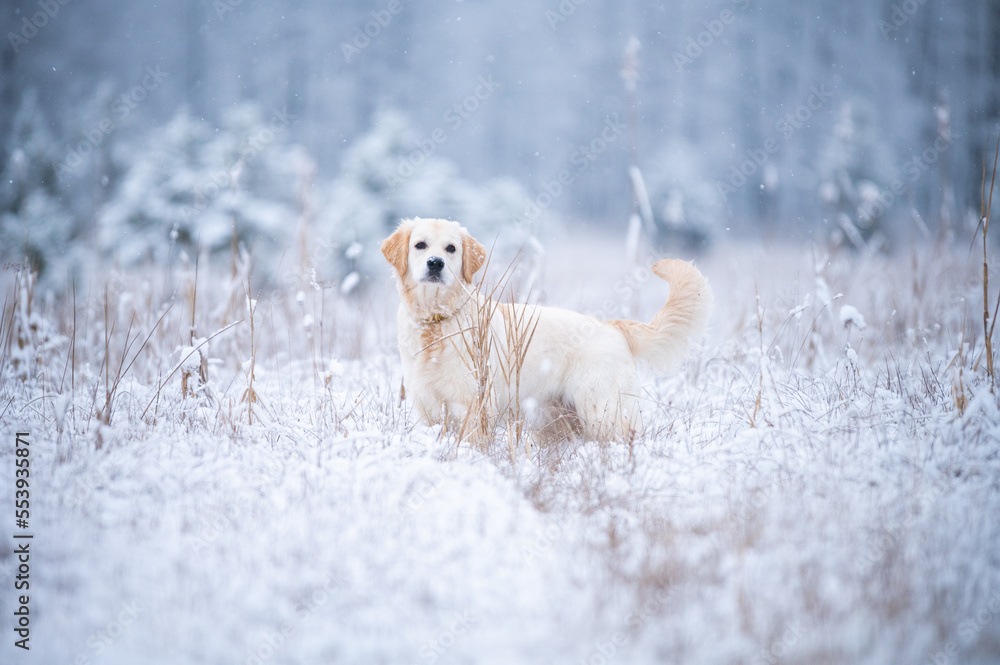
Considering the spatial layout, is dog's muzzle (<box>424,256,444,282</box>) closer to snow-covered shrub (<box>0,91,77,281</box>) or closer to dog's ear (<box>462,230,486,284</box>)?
dog's ear (<box>462,230,486,284</box>)

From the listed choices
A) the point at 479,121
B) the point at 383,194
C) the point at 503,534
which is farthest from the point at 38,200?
the point at 479,121

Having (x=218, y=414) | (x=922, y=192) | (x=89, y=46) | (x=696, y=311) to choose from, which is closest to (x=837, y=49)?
(x=922, y=192)

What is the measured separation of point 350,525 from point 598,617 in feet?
2.51

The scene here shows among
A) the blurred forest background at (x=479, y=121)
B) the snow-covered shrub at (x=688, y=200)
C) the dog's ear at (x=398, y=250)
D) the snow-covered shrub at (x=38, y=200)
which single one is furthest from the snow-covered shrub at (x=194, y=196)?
the snow-covered shrub at (x=688, y=200)

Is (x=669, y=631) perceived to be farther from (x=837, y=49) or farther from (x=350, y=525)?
(x=837, y=49)

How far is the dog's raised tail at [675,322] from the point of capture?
2850 millimetres

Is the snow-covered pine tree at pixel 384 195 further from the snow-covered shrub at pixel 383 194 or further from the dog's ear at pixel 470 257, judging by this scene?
the dog's ear at pixel 470 257

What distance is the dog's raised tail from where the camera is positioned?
112 inches

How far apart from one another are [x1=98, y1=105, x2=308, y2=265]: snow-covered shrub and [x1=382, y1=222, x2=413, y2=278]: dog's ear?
5.50m

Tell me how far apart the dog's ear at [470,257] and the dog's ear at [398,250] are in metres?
0.30

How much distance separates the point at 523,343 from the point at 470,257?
1.82 feet

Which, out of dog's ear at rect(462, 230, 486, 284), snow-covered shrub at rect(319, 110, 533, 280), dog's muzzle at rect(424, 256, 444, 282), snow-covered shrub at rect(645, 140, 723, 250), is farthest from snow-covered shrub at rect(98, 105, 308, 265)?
snow-covered shrub at rect(645, 140, 723, 250)

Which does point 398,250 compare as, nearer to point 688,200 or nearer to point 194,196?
point 194,196

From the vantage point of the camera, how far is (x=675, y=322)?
287 centimetres
